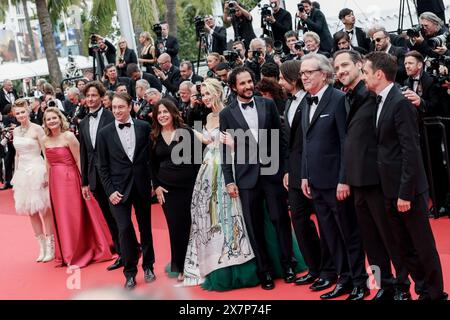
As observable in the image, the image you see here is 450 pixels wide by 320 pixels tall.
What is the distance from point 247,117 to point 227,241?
110cm

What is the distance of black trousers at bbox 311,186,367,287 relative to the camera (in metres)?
5.80

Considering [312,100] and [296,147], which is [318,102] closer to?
[312,100]

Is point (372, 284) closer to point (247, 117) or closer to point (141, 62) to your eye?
point (247, 117)

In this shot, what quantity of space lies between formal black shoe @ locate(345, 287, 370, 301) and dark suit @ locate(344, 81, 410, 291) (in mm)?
237

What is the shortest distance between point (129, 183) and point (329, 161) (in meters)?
2.16

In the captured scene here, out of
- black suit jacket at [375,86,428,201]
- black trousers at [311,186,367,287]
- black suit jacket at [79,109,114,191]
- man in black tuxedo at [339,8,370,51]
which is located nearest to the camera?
black suit jacket at [375,86,428,201]

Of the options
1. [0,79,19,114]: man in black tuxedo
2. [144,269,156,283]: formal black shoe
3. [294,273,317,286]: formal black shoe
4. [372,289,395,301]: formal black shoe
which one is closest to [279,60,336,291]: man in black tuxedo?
[294,273,317,286]: formal black shoe

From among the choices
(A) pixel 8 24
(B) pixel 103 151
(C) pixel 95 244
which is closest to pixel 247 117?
(B) pixel 103 151

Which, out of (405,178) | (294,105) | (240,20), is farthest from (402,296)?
(240,20)

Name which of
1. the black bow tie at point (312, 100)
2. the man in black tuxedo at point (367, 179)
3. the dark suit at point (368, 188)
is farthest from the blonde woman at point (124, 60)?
the dark suit at point (368, 188)

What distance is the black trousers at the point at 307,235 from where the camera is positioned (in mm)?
6199

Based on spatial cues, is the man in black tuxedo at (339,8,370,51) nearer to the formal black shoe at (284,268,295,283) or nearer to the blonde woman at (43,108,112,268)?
the blonde woman at (43,108,112,268)

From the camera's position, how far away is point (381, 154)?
16.9ft

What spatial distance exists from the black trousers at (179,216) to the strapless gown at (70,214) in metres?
1.62
